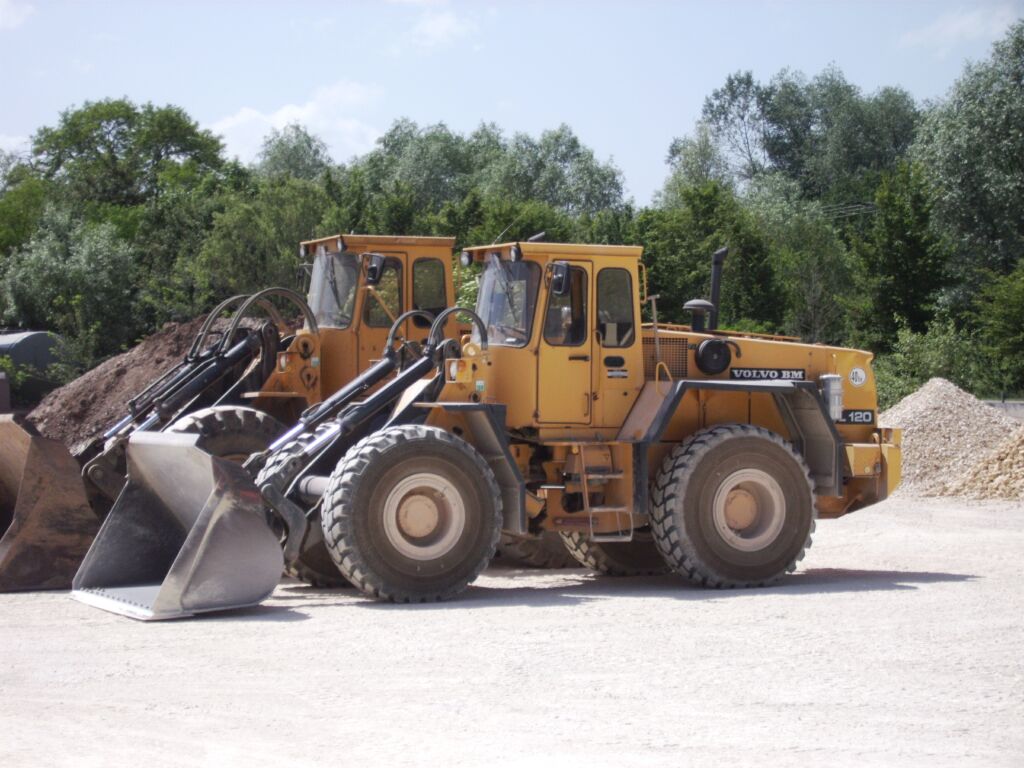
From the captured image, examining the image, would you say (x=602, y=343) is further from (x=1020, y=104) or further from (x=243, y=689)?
(x=1020, y=104)

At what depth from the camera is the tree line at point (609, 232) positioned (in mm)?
37562

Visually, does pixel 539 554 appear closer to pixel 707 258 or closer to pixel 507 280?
pixel 507 280

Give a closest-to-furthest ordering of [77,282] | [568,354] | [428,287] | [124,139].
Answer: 1. [568,354]
2. [428,287]
3. [77,282]
4. [124,139]

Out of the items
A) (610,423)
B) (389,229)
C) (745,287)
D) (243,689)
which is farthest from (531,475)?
(745,287)

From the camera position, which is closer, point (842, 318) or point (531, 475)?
point (531, 475)

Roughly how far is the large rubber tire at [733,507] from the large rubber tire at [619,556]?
1216 millimetres

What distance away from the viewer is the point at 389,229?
138 feet

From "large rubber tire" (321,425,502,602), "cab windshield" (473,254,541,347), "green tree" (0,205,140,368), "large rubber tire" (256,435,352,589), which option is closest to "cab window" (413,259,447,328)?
"cab windshield" (473,254,541,347)

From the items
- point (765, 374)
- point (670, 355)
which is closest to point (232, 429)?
point (670, 355)

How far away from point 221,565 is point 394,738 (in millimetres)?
3785

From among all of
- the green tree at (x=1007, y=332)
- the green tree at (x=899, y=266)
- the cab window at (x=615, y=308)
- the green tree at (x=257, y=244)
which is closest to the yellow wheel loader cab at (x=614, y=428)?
the cab window at (x=615, y=308)

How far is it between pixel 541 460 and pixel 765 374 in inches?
84.6

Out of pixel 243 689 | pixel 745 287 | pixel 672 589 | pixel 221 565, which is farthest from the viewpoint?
pixel 745 287

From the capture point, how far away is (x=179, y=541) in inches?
434
